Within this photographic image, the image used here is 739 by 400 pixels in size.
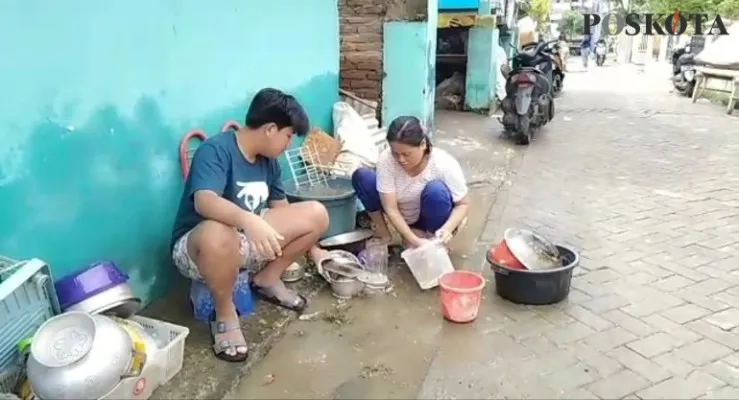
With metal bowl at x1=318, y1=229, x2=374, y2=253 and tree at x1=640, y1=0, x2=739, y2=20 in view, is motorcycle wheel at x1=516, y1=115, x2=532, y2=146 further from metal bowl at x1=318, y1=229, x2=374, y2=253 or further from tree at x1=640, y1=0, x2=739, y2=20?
tree at x1=640, y1=0, x2=739, y2=20

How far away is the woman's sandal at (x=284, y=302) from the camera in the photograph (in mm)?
2824

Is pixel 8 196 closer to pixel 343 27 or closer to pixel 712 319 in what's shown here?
pixel 712 319

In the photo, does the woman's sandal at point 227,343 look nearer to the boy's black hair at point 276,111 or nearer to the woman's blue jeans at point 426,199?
the boy's black hair at point 276,111

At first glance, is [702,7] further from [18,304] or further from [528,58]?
[18,304]

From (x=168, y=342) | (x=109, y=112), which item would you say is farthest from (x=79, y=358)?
(x=109, y=112)

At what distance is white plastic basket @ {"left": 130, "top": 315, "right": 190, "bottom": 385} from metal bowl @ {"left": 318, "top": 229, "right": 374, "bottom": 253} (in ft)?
3.52

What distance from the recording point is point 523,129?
6344mm

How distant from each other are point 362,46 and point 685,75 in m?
7.54

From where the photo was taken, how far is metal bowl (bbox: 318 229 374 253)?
3.25 meters

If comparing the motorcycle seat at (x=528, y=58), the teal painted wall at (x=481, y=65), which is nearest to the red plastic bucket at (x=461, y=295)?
the motorcycle seat at (x=528, y=58)

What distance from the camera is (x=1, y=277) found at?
200 centimetres

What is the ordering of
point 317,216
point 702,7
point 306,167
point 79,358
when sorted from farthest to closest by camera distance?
1. point 702,7
2. point 306,167
3. point 317,216
4. point 79,358

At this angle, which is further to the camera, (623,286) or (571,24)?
(571,24)

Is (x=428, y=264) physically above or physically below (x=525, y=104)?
below
